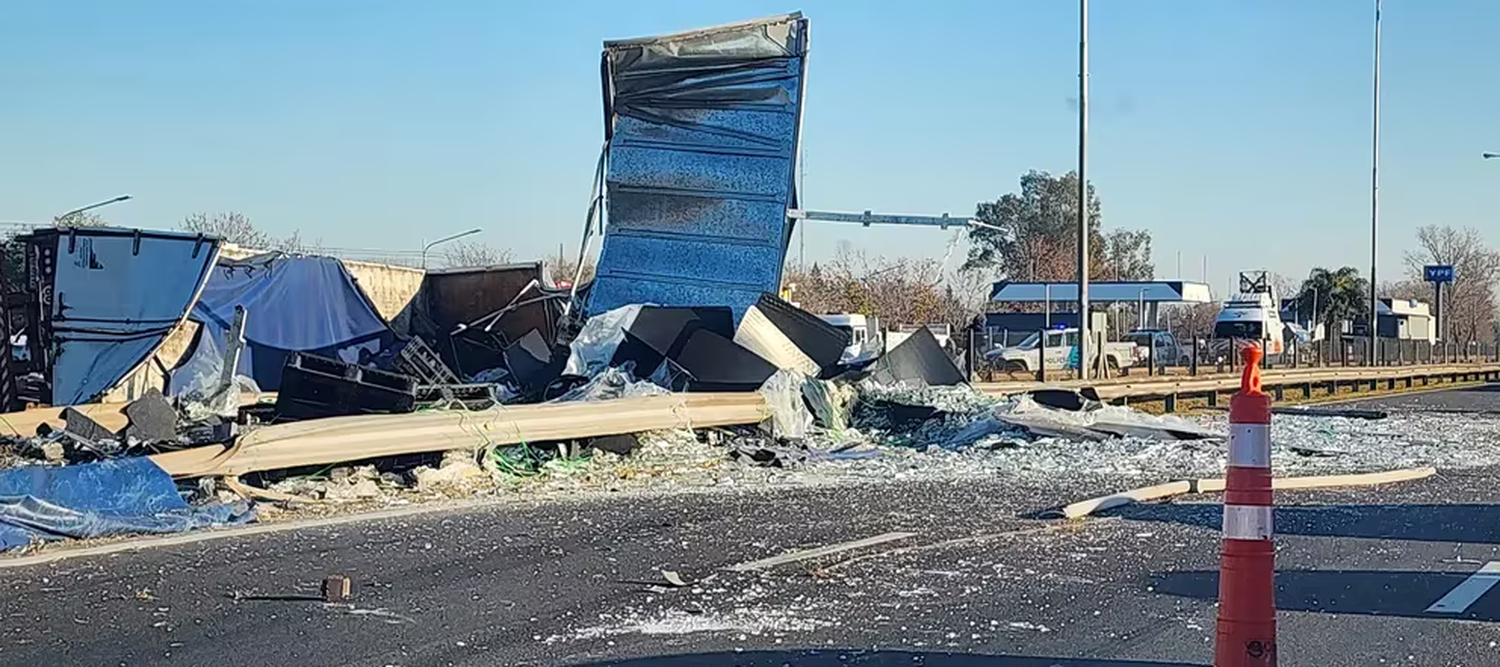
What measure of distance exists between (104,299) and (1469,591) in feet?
45.8

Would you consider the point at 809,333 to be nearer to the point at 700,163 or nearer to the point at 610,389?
the point at 610,389

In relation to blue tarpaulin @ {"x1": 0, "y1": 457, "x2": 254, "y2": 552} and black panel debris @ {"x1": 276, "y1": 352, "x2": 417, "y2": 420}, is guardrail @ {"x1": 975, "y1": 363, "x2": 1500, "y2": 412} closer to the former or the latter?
black panel debris @ {"x1": 276, "y1": 352, "x2": 417, "y2": 420}

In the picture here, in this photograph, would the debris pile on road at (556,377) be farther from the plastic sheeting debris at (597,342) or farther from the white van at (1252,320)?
the white van at (1252,320)

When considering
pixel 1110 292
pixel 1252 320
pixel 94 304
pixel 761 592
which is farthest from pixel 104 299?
pixel 1110 292

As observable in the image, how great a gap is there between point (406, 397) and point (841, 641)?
8.12 m

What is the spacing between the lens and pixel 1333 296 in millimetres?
90875

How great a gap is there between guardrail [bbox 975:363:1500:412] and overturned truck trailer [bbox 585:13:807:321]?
13.4ft

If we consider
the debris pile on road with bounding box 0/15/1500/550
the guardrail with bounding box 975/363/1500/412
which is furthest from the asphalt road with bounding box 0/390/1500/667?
the guardrail with bounding box 975/363/1500/412

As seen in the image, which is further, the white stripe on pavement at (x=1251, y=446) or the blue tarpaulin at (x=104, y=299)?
the blue tarpaulin at (x=104, y=299)

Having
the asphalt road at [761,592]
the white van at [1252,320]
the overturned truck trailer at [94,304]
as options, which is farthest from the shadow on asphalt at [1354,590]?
the white van at [1252,320]

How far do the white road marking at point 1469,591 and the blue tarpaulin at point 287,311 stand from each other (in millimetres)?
14746

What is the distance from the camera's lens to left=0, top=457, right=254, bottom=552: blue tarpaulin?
30.2 ft

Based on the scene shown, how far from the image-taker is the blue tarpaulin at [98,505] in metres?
9.20

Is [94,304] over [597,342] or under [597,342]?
over
